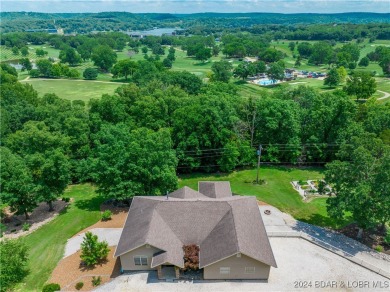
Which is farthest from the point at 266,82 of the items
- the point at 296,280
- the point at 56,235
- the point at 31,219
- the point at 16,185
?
the point at 16,185

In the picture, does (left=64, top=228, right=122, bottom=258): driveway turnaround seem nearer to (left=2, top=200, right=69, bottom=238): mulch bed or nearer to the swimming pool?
(left=2, top=200, right=69, bottom=238): mulch bed

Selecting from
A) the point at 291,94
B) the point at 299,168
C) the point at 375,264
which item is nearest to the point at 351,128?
the point at 299,168

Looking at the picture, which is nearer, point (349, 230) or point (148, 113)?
point (349, 230)

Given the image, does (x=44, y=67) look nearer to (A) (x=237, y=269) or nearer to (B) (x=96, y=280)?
(B) (x=96, y=280)

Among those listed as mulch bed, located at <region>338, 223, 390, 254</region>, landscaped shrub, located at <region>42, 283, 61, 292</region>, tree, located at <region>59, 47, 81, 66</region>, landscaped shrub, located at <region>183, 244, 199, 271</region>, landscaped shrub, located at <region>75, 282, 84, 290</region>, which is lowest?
tree, located at <region>59, 47, 81, 66</region>

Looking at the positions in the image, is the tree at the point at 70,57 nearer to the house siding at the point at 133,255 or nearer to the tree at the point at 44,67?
the tree at the point at 44,67

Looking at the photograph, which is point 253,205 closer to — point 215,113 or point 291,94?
point 215,113

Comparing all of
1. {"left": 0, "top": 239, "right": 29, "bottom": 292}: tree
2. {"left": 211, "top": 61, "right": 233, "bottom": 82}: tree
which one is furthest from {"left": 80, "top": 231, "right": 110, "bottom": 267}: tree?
{"left": 211, "top": 61, "right": 233, "bottom": 82}: tree
